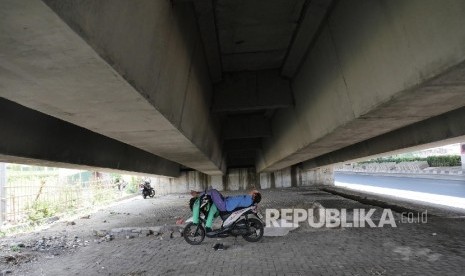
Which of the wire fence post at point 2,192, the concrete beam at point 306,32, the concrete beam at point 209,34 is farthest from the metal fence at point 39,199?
the concrete beam at point 306,32

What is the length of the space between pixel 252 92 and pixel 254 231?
3175 mm

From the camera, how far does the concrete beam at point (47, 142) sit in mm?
6173

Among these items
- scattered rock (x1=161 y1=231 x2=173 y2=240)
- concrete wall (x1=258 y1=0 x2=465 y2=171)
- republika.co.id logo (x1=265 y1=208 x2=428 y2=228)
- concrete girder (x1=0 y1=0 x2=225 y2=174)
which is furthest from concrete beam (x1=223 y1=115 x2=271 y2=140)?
concrete girder (x1=0 y1=0 x2=225 y2=174)

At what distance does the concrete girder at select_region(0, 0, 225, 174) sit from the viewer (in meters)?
2.63

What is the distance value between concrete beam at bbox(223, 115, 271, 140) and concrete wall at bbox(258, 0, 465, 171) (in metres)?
5.63

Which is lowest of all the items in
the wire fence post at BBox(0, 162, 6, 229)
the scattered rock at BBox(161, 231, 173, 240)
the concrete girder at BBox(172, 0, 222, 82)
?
the scattered rock at BBox(161, 231, 173, 240)

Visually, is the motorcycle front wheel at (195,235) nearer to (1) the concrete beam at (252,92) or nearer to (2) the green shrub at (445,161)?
(1) the concrete beam at (252,92)

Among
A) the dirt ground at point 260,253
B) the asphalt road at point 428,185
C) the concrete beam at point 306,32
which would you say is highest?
the concrete beam at point 306,32

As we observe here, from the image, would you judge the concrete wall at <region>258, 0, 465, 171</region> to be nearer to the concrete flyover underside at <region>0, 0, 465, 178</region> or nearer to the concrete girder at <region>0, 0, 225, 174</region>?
the concrete flyover underside at <region>0, 0, 465, 178</region>

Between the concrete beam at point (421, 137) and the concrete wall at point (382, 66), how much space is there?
196 centimetres

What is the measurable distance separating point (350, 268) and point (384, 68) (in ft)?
10.9

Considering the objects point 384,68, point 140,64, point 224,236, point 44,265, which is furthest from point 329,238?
point 140,64

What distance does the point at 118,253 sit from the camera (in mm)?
8625

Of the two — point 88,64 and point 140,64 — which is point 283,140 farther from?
point 88,64
